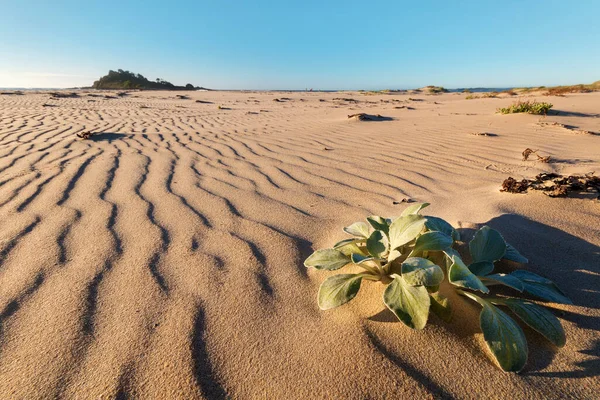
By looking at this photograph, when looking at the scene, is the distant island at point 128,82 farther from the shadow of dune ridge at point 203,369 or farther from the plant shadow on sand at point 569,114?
the shadow of dune ridge at point 203,369

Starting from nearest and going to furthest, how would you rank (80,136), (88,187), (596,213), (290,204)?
(596,213) → (290,204) → (88,187) → (80,136)

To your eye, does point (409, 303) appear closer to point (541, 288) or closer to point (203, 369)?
point (541, 288)

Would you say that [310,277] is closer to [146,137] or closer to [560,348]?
[560,348]

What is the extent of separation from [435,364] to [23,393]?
114cm

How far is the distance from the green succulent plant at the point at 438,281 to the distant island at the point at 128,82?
29.4 m

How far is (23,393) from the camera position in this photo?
3.06ft

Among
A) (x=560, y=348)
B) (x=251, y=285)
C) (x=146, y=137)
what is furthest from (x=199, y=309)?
(x=146, y=137)

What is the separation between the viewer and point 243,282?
4.72ft

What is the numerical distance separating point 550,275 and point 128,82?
30705mm

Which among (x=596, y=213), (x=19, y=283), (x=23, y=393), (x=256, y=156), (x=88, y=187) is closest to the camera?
(x=23, y=393)

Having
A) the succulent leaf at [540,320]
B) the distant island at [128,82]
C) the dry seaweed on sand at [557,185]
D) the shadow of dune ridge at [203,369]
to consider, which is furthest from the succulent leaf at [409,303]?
the distant island at [128,82]

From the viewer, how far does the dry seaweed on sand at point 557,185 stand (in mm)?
2105

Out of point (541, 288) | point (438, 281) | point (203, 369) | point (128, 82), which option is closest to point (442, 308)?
point (438, 281)

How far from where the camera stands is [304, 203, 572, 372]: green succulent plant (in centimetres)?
99
